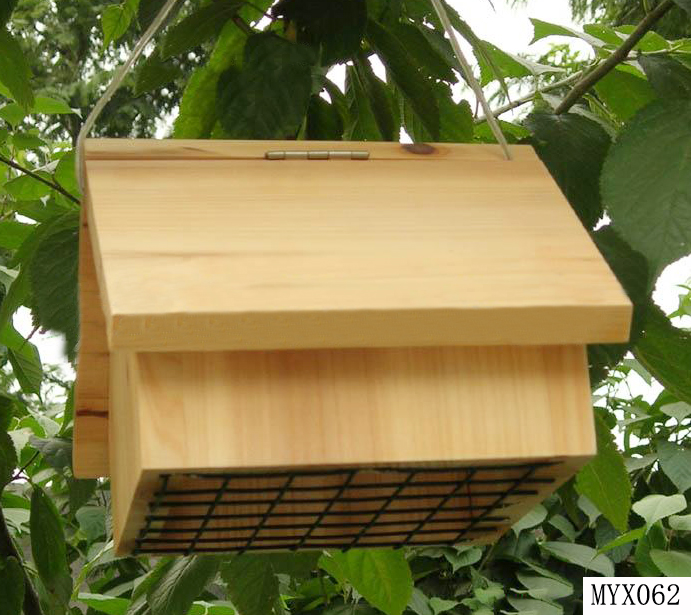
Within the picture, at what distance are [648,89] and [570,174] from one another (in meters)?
0.19

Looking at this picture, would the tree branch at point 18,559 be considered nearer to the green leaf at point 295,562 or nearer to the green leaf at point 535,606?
the green leaf at point 295,562

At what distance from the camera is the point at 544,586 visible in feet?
7.39

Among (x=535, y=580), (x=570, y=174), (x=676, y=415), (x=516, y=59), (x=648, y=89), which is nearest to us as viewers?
(x=570, y=174)

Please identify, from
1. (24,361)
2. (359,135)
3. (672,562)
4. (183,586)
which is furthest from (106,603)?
(672,562)

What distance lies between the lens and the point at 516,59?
3.54ft

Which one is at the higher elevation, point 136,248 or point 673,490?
point 136,248

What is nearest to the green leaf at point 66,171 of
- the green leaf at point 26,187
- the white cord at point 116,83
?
the green leaf at point 26,187

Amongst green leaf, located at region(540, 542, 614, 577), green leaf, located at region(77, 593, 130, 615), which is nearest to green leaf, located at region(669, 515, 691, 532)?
green leaf, located at region(540, 542, 614, 577)

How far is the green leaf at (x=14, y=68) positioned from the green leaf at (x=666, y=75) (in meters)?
0.47

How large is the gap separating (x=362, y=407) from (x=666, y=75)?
0.40m

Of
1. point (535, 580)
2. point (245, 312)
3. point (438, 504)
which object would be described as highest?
point (245, 312)

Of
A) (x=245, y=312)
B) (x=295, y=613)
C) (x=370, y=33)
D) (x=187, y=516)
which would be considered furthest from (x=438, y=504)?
(x=295, y=613)

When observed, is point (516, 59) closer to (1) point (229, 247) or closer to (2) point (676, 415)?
(1) point (229, 247)

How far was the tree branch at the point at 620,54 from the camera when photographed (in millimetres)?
835
